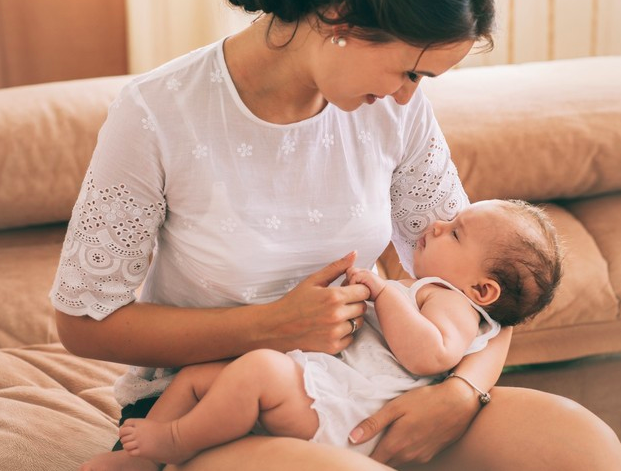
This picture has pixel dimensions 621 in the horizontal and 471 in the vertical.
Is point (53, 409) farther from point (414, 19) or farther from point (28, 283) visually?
point (414, 19)

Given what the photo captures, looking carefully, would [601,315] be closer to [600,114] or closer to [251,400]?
[600,114]

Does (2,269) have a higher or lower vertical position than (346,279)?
lower

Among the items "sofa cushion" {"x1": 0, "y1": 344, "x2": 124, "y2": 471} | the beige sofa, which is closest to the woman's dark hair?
"sofa cushion" {"x1": 0, "y1": 344, "x2": 124, "y2": 471}

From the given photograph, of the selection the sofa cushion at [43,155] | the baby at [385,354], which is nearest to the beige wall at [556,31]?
the sofa cushion at [43,155]

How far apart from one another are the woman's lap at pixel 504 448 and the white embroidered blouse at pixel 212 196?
10.7 inches

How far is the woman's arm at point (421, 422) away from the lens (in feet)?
4.26

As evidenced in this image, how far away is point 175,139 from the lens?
131 cm

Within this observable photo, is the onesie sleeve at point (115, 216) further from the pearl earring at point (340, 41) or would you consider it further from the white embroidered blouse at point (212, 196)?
the pearl earring at point (340, 41)

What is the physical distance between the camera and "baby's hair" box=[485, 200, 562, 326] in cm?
147

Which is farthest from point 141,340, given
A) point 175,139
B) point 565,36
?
point 565,36

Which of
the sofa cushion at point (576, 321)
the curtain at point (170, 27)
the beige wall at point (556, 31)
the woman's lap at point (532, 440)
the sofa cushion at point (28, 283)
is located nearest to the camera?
the woman's lap at point (532, 440)

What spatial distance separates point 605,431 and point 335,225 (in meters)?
0.50

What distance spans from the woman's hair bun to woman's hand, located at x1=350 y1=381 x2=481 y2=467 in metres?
0.58

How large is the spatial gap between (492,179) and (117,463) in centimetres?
134
